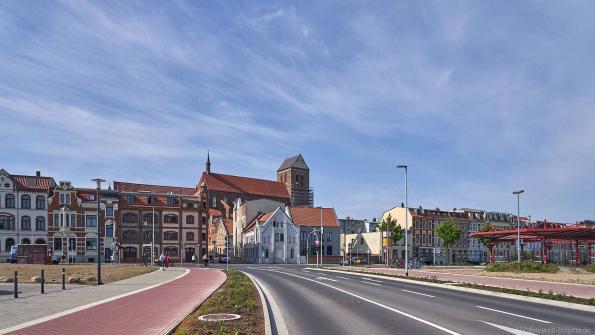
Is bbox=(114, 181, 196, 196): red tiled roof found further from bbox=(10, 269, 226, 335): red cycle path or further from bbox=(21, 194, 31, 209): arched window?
bbox=(10, 269, 226, 335): red cycle path

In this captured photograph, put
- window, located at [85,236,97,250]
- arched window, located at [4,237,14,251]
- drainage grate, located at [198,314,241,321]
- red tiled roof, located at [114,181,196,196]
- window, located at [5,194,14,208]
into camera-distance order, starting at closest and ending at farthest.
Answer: drainage grate, located at [198,314,241,321], arched window, located at [4,237,14,251], window, located at [5,194,14,208], window, located at [85,236,97,250], red tiled roof, located at [114,181,196,196]

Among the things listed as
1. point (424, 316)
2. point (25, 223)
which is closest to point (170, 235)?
point (25, 223)

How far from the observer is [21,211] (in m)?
73.1

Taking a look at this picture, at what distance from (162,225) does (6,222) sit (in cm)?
2318

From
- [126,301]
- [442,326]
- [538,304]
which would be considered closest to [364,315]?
[442,326]

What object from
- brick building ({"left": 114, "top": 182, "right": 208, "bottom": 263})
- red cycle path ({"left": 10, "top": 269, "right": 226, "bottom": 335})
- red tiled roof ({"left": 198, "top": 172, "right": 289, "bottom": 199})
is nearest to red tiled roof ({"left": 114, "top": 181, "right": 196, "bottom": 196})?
red tiled roof ({"left": 198, "top": 172, "right": 289, "bottom": 199})

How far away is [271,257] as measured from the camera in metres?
88.8

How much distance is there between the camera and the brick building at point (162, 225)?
82.1m

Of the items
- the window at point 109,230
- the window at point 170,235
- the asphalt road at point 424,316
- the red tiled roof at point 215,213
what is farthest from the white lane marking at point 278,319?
the red tiled roof at point 215,213

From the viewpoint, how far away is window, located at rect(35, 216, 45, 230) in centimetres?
7400

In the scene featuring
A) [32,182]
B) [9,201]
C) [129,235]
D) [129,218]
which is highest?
[32,182]

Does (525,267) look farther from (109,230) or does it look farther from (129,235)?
(109,230)

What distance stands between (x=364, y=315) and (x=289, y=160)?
132 m

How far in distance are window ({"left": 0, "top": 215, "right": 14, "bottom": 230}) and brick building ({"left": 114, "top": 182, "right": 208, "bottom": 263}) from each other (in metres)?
15.1
